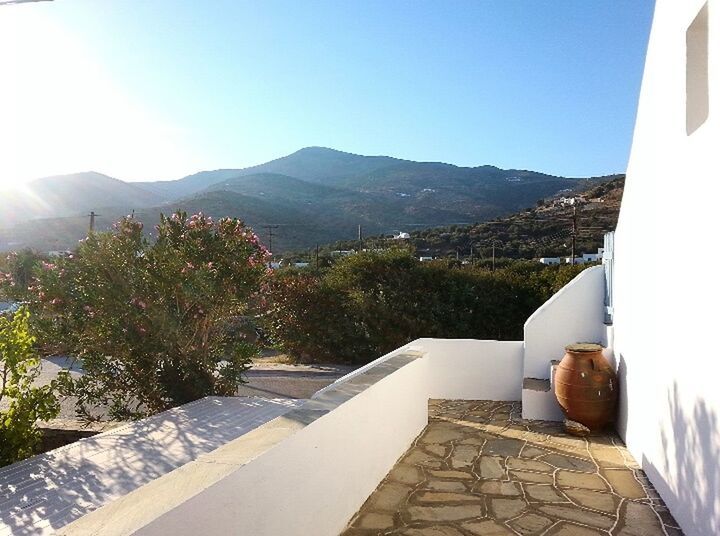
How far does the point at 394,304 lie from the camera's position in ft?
44.3

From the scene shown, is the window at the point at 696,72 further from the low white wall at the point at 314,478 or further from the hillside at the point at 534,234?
the hillside at the point at 534,234

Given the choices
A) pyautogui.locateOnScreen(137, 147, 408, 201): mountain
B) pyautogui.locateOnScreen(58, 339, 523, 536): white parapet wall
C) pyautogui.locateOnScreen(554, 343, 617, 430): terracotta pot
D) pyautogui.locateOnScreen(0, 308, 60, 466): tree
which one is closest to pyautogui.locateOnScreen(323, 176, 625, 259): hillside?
pyautogui.locateOnScreen(554, 343, 617, 430): terracotta pot

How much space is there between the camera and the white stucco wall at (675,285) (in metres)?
3.43

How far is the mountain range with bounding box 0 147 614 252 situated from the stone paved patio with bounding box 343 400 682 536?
93.3 feet

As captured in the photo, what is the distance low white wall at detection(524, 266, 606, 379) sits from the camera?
767 cm

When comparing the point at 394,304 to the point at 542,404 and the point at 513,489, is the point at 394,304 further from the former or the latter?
the point at 513,489

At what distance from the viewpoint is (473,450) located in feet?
20.1

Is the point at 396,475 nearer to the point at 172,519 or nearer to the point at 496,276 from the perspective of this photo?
the point at 172,519

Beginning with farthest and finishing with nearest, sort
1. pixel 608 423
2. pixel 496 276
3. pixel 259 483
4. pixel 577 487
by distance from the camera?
pixel 496 276
pixel 608 423
pixel 577 487
pixel 259 483

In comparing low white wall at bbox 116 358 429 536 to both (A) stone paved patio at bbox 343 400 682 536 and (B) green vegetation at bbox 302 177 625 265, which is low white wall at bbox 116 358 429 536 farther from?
(B) green vegetation at bbox 302 177 625 265

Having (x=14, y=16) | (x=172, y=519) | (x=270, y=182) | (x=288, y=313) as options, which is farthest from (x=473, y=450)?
(x=270, y=182)

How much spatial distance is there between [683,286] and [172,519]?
364cm

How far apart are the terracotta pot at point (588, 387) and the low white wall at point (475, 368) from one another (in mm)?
1812

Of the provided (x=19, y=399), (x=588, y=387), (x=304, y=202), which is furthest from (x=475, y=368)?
(x=304, y=202)
